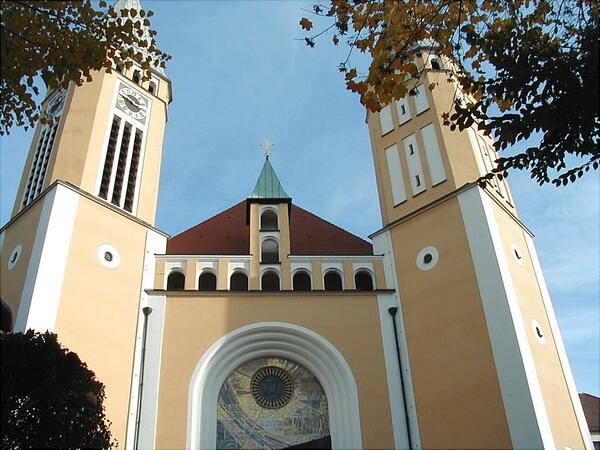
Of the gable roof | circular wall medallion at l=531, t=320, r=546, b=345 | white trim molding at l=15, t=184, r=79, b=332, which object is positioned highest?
the gable roof

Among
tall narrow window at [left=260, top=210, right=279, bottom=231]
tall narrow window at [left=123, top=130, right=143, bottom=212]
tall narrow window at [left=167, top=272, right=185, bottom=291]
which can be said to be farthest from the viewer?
tall narrow window at [left=260, top=210, right=279, bottom=231]

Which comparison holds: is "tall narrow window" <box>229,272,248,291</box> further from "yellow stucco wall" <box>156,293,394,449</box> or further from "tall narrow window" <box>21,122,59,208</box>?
"tall narrow window" <box>21,122,59,208</box>

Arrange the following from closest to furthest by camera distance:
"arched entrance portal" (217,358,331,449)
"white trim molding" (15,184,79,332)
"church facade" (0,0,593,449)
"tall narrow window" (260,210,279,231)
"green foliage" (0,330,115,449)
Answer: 1. "green foliage" (0,330,115,449)
2. "white trim molding" (15,184,79,332)
3. "church facade" (0,0,593,449)
4. "arched entrance portal" (217,358,331,449)
5. "tall narrow window" (260,210,279,231)

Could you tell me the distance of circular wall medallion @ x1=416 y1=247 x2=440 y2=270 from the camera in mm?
14719

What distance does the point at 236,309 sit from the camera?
14.8 meters

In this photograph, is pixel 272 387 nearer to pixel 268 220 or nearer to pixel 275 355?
pixel 275 355

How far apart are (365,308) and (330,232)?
205 inches

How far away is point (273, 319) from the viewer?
1471cm

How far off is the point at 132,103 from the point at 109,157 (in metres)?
2.59

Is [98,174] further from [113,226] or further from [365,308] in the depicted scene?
[365,308]

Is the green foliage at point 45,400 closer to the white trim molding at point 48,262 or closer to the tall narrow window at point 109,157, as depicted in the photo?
the white trim molding at point 48,262

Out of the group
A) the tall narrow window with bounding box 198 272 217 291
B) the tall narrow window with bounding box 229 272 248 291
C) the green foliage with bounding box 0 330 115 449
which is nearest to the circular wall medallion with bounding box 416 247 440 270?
the tall narrow window with bounding box 229 272 248 291

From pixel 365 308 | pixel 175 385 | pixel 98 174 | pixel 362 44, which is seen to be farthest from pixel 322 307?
pixel 362 44

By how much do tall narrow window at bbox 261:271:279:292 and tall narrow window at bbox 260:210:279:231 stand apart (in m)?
1.76
